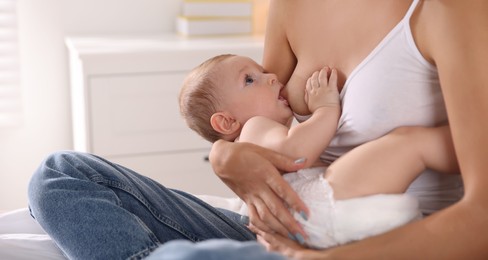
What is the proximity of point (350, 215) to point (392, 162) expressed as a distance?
11 centimetres

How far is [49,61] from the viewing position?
11.3ft

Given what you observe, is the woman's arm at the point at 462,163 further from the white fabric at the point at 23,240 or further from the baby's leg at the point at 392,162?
the white fabric at the point at 23,240

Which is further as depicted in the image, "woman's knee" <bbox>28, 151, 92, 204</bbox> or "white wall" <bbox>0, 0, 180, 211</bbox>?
"white wall" <bbox>0, 0, 180, 211</bbox>

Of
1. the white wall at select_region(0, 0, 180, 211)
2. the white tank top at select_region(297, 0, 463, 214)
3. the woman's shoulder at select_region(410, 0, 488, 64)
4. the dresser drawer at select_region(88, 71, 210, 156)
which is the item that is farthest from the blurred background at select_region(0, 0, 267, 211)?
the woman's shoulder at select_region(410, 0, 488, 64)

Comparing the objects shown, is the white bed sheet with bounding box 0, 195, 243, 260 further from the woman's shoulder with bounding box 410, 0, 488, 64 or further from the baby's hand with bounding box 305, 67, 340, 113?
the woman's shoulder with bounding box 410, 0, 488, 64

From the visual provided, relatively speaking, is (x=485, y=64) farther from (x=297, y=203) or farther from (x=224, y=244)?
(x=224, y=244)

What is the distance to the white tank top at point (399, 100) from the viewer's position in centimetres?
148

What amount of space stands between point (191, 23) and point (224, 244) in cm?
234

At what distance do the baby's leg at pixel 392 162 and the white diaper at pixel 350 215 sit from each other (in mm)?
18

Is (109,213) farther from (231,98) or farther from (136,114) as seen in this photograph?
(136,114)

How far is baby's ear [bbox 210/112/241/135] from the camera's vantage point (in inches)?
66.7

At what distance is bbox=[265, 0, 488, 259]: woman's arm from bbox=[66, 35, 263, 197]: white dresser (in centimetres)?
169

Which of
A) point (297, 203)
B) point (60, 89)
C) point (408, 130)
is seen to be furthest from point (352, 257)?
point (60, 89)

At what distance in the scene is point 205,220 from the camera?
165cm
